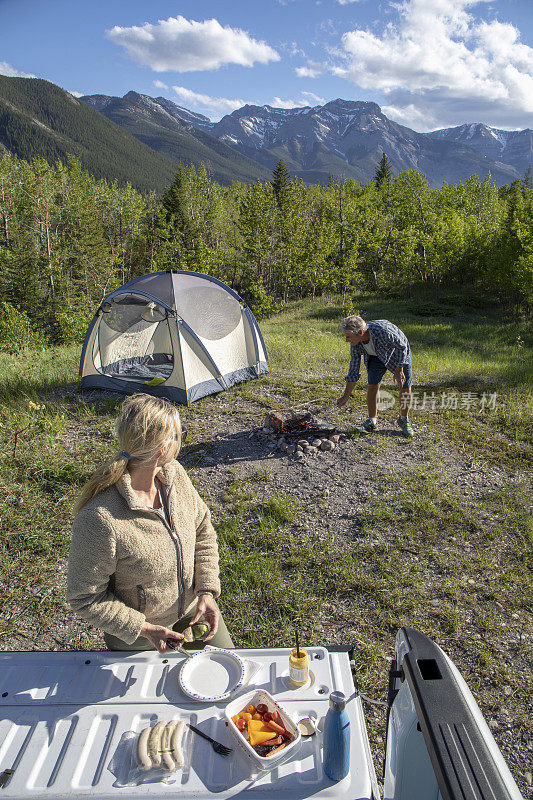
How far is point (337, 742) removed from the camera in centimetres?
154

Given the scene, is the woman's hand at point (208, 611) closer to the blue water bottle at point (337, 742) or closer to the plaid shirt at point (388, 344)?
the blue water bottle at point (337, 742)

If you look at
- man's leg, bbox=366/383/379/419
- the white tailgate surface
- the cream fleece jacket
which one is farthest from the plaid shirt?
the white tailgate surface

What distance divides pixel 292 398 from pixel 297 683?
636 centimetres

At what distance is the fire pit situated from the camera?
20.1ft

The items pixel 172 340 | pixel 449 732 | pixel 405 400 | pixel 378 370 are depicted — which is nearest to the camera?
pixel 449 732

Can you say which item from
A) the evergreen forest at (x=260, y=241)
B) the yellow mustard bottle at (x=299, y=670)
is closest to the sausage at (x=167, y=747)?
the yellow mustard bottle at (x=299, y=670)

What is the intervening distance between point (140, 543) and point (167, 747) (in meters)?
0.77

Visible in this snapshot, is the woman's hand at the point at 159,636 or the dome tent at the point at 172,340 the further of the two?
the dome tent at the point at 172,340

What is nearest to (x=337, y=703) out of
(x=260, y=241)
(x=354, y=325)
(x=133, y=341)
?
(x=354, y=325)

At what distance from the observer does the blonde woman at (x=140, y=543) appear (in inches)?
76.8

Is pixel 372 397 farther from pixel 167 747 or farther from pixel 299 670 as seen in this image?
pixel 167 747

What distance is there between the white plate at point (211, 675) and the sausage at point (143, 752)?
0.23 meters

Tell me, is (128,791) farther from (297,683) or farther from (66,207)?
(66,207)

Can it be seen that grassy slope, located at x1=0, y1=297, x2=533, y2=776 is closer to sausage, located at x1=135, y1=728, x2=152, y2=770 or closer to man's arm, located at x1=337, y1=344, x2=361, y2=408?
man's arm, located at x1=337, y1=344, x2=361, y2=408
